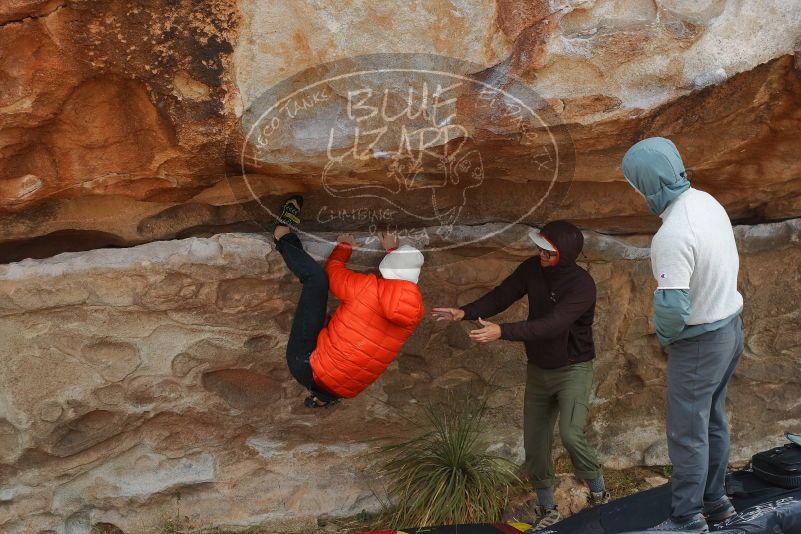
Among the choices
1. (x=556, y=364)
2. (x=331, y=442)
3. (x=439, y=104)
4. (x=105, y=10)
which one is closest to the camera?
Answer: (x=105, y=10)

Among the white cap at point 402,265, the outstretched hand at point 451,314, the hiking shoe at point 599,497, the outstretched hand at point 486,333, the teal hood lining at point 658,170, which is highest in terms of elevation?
the teal hood lining at point 658,170

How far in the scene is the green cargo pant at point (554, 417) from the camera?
3732 millimetres

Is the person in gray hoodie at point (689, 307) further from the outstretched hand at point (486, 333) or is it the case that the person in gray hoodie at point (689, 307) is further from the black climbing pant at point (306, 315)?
the black climbing pant at point (306, 315)

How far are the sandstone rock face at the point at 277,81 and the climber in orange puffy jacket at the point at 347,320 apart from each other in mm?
410

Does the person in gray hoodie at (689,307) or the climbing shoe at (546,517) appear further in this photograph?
the climbing shoe at (546,517)

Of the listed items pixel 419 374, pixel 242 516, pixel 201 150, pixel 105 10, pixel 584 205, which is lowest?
pixel 242 516

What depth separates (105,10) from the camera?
297 cm

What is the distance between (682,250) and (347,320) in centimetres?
134

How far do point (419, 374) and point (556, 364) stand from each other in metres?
0.83

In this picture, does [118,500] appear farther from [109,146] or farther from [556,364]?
[556,364]

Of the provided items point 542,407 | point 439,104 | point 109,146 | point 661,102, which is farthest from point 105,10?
point 542,407

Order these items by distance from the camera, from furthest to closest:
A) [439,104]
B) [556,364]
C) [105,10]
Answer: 1. [556,364]
2. [439,104]
3. [105,10]

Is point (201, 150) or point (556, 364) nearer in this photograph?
point (201, 150)

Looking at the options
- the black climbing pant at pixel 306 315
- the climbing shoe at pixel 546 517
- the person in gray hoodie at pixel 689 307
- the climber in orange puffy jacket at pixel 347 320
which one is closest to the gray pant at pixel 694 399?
the person in gray hoodie at pixel 689 307
